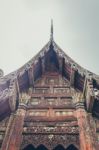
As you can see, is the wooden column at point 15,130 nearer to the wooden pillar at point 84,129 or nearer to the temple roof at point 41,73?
the temple roof at point 41,73

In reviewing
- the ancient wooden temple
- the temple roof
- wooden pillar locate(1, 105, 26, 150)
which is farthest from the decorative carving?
the temple roof

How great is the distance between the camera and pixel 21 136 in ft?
34.5

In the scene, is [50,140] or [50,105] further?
[50,105]

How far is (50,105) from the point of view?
1241 centimetres

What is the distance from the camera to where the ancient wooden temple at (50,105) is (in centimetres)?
1031

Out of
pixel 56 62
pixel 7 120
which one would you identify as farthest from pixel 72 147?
pixel 56 62

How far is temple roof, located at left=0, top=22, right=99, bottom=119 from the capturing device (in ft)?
38.5

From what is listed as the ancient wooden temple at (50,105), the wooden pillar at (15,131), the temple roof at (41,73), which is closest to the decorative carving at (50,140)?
the ancient wooden temple at (50,105)

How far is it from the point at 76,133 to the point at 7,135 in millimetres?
2786

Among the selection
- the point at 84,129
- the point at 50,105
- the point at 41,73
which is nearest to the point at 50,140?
the point at 84,129

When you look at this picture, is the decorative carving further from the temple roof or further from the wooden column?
the temple roof

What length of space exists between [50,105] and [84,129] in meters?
2.37

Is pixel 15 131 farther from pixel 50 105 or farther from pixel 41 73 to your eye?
pixel 41 73

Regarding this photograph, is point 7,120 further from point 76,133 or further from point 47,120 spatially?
point 76,133
